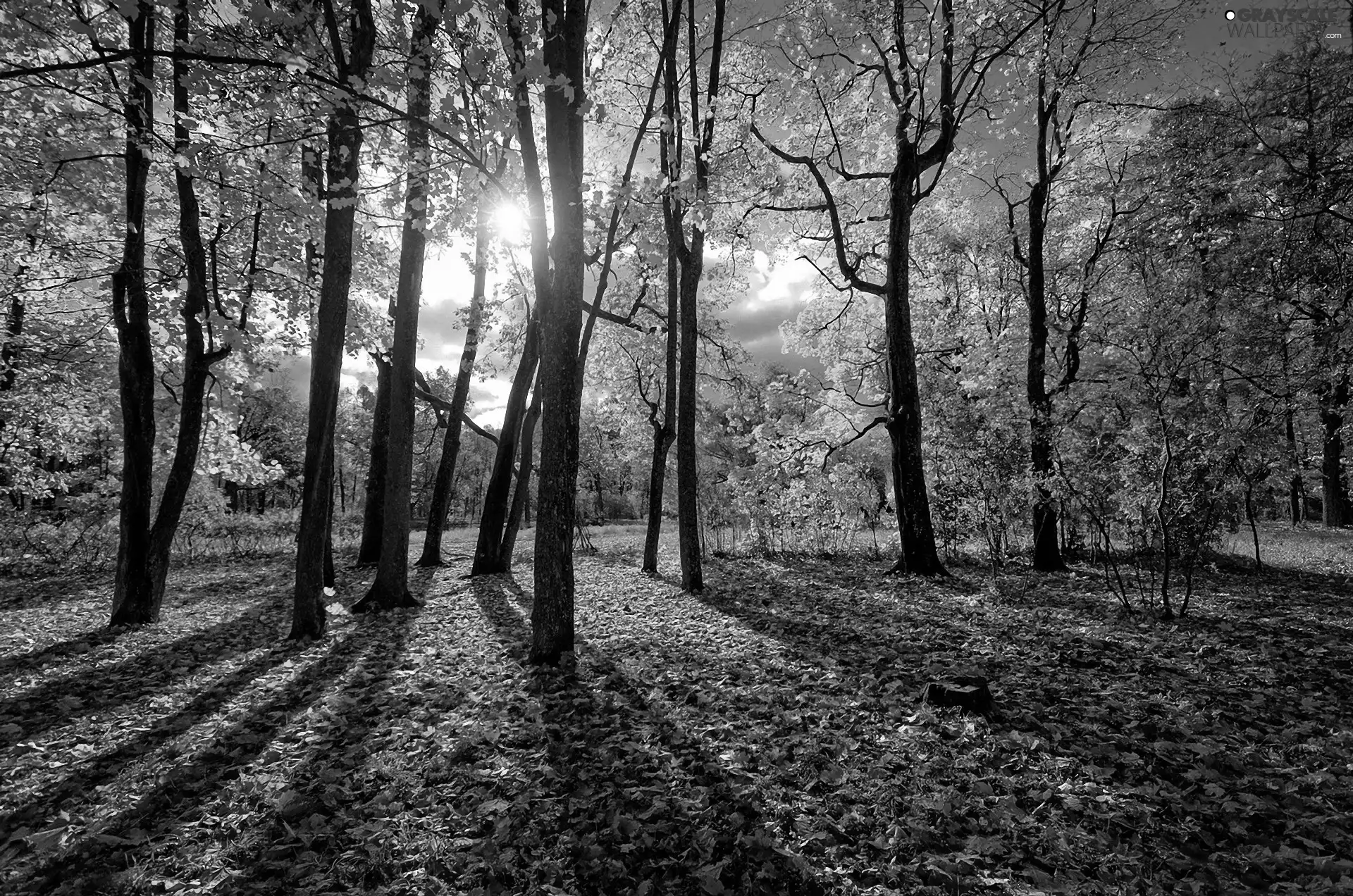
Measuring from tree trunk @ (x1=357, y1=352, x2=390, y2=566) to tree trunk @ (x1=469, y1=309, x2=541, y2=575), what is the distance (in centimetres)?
233

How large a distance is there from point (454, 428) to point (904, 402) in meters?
9.68

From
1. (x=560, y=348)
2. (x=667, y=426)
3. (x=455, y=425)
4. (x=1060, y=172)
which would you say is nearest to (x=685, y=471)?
(x=667, y=426)

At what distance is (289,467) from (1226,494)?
5066 centimetres

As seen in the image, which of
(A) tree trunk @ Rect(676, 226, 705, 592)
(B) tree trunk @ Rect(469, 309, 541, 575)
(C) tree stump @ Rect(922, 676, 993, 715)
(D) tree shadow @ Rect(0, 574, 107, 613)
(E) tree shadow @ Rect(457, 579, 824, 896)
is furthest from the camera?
(B) tree trunk @ Rect(469, 309, 541, 575)

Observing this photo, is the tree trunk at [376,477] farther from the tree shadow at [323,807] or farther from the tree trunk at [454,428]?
the tree shadow at [323,807]

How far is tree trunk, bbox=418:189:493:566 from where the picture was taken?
1265cm

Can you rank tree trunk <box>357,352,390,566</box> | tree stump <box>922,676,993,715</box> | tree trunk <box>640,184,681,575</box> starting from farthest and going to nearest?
tree trunk <box>357,352,390,566</box>, tree trunk <box>640,184,681,575</box>, tree stump <box>922,676,993,715</box>

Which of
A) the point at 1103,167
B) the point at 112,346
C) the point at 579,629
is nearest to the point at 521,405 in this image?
the point at 579,629

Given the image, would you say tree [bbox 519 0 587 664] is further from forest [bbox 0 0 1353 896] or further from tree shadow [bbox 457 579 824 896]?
tree shadow [bbox 457 579 824 896]

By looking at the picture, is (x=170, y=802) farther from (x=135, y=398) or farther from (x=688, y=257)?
(x=688, y=257)

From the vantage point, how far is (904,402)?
1016 centimetres

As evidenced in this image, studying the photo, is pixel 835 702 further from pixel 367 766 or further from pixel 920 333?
pixel 920 333

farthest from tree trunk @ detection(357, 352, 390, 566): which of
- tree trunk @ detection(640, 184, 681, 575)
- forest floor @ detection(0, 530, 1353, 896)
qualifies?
tree trunk @ detection(640, 184, 681, 575)

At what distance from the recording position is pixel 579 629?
7.14m
